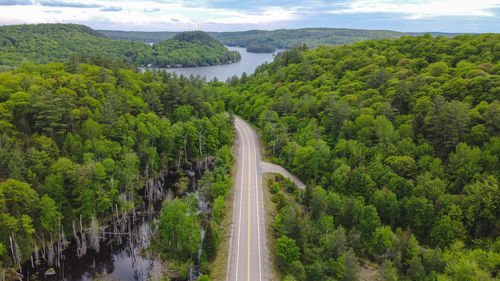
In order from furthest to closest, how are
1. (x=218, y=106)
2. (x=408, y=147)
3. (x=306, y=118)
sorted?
(x=218, y=106) < (x=306, y=118) < (x=408, y=147)

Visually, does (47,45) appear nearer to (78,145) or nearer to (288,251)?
(78,145)

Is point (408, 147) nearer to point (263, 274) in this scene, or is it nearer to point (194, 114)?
point (263, 274)

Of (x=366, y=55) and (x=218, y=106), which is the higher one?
(x=366, y=55)

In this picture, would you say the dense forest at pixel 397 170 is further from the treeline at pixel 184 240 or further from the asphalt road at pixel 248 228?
the treeline at pixel 184 240

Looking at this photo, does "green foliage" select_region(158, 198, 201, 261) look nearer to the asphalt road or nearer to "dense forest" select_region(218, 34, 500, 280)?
the asphalt road

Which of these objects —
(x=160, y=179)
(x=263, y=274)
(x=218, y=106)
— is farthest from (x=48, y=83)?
(x=263, y=274)

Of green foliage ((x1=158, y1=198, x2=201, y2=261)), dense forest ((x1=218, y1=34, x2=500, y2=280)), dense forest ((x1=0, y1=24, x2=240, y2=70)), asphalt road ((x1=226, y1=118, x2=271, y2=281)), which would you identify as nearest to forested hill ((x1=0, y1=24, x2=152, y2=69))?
dense forest ((x1=0, y1=24, x2=240, y2=70))

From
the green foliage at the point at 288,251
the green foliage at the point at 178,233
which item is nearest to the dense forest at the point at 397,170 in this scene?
the green foliage at the point at 288,251
